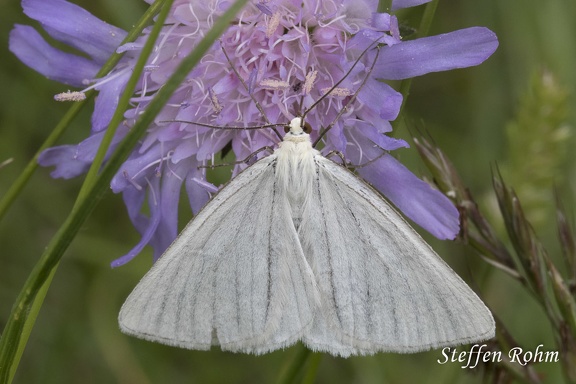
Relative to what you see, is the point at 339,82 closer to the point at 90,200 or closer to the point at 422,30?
the point at 422,30

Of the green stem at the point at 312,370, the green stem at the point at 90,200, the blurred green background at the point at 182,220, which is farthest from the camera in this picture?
the blurred green background at the point at 182,220

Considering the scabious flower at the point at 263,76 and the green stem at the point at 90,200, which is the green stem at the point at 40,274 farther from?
the scabious flower at the point at 263,76

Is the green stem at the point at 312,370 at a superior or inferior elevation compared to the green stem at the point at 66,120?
inferior

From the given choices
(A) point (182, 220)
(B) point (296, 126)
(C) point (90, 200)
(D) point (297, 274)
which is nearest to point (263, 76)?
(B) point (296, 126)

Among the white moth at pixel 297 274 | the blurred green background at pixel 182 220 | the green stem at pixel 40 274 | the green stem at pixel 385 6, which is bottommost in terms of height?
the blurred green background at pixel 182 220

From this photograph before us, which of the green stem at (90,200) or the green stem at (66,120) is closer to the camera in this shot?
the green stem at (90,200)

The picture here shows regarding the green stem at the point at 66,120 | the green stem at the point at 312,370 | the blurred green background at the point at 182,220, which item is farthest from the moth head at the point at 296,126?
the blurred green background at the point at 182,220

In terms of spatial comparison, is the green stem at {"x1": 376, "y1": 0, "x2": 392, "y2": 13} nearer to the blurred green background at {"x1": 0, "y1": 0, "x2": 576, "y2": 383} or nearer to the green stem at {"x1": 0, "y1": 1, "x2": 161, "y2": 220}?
the green stem at {"x1": 0, "y1": 1, "x2": 161, "y2": 220}

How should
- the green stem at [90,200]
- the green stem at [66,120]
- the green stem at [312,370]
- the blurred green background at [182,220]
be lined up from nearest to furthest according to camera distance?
the green stem at [90,200], the green stem at [66,120], the green stem at [312,370], the blurred green background at [182,220]
